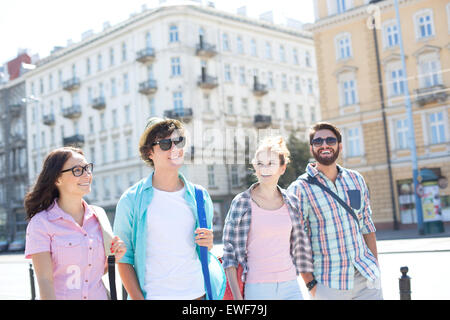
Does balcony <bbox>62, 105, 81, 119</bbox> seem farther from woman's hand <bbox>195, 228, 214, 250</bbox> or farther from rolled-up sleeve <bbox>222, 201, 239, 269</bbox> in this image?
woman's hand <bbox>195, 228, 214, 250</bbox>

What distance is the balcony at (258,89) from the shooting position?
154ft

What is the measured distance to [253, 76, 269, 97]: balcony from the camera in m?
47.0

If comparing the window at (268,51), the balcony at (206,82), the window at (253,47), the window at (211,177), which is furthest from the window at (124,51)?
the window at (268,51)

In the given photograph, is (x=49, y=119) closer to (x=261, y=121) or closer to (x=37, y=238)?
(x=261, y=121)

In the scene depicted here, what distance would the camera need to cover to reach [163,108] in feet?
141

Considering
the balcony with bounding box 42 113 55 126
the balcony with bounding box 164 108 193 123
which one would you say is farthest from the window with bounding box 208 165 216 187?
the balcony with bounding box 42 113 55 126

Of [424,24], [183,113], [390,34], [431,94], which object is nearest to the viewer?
[431,94]

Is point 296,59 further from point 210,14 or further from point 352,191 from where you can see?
point 352,191

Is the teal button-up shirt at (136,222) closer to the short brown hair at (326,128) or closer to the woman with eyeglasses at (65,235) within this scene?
the woman with eyeglasses at (65,235)

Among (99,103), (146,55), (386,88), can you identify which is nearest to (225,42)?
(146,55)

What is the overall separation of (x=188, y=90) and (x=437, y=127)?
19280 mm

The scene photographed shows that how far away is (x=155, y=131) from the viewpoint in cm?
367

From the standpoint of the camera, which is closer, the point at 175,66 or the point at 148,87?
the point at 148,87

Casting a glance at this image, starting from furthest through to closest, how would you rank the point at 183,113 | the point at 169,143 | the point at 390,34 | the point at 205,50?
1. the point at 205,50
2. the point at 183,113
3. the point at 390,34
4. the point at 169,143
